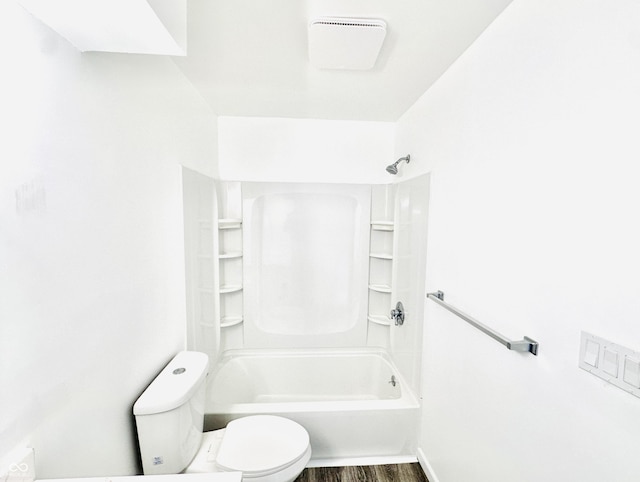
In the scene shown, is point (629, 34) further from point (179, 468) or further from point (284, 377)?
point (284, 377)

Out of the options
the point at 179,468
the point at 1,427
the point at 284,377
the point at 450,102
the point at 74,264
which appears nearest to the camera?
the point at 1,427

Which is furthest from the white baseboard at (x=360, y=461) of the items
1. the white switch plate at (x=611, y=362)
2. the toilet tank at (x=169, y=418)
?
the white switch plate at (x=611, y=362)

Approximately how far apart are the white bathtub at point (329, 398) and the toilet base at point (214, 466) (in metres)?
0.30

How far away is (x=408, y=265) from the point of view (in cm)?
221

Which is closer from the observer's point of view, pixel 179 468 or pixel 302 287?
pixel 179 468

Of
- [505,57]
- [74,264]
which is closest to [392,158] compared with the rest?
[505,57]

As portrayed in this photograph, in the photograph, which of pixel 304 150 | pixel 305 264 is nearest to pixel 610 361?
pixel 305 264

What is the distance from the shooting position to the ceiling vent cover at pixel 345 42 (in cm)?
122

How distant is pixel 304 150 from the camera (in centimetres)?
261

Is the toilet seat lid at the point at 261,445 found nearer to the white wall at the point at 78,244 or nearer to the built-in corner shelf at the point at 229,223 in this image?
the white wall at the point at 78,244

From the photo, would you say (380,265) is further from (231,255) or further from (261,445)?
(261,445)

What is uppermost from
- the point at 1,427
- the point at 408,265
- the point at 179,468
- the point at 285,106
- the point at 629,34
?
the point at 285,106

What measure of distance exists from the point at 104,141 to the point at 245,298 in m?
1.84

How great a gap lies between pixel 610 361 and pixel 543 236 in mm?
375
